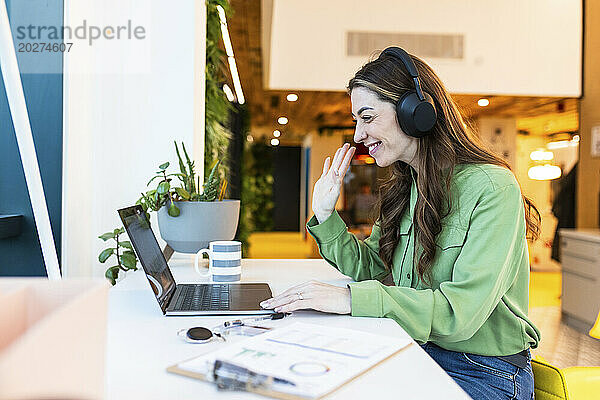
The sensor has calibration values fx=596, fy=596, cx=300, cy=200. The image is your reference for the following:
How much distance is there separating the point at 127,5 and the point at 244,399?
1705 mm

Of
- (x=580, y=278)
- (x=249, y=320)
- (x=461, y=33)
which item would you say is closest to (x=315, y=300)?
(x=249, y=320)

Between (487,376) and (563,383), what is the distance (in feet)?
0.52

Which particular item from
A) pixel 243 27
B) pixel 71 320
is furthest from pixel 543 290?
pixel 71 320

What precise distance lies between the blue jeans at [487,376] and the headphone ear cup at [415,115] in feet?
1.73

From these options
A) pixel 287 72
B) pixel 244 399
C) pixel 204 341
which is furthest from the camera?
pixel 287 72

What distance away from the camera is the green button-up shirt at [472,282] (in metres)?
1.20

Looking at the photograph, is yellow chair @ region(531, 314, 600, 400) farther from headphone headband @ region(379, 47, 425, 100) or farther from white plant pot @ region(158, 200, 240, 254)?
white plant pot @ region(158, 200, 240, 254)

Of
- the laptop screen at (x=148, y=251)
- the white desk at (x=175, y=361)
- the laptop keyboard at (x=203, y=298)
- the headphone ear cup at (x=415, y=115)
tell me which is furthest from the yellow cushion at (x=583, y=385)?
the laptop screen at (x=148, y=251)

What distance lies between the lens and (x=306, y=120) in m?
9.95

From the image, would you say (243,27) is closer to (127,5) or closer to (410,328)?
(127,5)

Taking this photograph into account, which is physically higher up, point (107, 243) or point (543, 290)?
point (107, 243)

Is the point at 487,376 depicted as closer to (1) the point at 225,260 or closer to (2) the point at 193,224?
(1) the point at 225,260

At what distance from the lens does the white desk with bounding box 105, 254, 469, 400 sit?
756 millimetres

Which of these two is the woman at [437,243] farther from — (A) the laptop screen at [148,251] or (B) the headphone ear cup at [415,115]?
(A) the laptop screen at [148,251]
